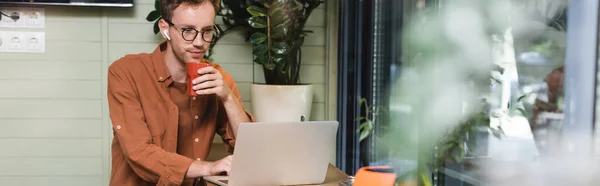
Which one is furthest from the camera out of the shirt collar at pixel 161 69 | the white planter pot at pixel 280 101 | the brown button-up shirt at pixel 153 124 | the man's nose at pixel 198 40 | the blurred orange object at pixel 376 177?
the white planter pot at pixel 280 101

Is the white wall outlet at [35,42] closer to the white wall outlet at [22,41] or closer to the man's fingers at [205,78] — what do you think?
the white wall outlet at [22,41]

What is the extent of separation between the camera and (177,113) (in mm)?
2035

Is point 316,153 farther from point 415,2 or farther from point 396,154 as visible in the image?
point 415,2

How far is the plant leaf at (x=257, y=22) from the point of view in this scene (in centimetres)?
275

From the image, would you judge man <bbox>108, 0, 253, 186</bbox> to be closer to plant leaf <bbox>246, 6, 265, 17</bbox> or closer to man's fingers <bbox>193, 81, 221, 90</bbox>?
man's fingers <bbox>193, 81, 221, 90</bbox>

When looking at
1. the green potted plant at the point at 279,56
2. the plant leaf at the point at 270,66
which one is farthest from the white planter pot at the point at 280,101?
the plant leaf at the point at 270,66

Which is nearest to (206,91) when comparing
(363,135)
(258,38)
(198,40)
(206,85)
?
(206,85)

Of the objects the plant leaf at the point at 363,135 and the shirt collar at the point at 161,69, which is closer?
the shirt collar at the point at 161,69

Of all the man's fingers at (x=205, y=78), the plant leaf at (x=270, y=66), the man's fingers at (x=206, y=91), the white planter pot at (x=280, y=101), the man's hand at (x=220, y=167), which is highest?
the plant leaf at (x=270, y=66)

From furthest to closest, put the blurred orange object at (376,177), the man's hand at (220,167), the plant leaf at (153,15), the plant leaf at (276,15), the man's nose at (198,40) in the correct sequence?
1. the plant leaf at (153,15)
2. the plant leaf at (276,15)
3. the man's nose at (198,40)
4. the man's hand at (220,167)
5. the blurred orange object at (376,177)

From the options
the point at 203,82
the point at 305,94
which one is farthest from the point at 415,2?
the point at 305,94

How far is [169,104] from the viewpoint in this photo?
6.71ft

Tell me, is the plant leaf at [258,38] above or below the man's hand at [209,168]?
above

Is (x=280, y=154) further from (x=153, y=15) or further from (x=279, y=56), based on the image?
(x=153, y=15)
